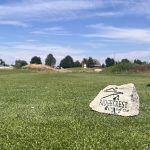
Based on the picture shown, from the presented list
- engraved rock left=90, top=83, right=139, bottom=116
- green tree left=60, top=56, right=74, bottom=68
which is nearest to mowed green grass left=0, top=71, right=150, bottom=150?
engraved rock left=90, top=83, right=139, bottom=116

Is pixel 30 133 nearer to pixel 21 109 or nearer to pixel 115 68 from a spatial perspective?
pixel 21 109

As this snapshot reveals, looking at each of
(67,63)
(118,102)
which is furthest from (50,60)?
(118,102)

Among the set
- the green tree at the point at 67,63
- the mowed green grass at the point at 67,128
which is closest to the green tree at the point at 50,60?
the green tree at the point at 67,63

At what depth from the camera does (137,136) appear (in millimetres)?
11352

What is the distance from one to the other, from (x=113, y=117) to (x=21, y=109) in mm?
3140

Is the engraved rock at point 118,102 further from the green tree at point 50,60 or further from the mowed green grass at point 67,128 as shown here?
the green tree at point 50,60

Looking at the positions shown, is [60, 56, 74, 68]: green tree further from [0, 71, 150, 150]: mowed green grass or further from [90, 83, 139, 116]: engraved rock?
[90, 83, 139, 116]: engraved rock

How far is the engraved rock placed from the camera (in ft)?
47.1

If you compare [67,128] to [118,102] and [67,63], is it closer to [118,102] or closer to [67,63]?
[118,102]

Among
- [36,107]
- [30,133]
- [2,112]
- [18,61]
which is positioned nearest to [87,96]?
[36,107]

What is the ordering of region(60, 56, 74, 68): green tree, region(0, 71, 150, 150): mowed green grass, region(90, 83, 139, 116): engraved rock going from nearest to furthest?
Answer: region(0, 71, 150, 150): mowed green grass < region(90, 83, 139, 116): engraved rock < region(60, 56, 74, 68): green tree

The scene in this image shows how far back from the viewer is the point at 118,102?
572 inches

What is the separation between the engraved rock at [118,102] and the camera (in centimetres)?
1435

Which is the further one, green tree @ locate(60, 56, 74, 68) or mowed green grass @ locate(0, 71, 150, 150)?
green tree @ locate(60, 56, 74, 68)
